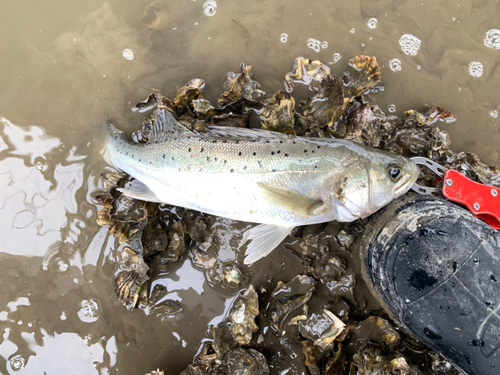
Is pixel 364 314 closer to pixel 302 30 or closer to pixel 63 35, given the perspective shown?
pixel 302 30

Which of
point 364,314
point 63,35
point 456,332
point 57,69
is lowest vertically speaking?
point 364,314

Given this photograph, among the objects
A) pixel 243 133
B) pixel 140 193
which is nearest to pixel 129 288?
pixel 140 193

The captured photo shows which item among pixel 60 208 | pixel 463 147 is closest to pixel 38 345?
pixel 60 208

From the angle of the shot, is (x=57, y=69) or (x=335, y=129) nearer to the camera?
(x=335, y=129)

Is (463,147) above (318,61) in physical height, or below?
below

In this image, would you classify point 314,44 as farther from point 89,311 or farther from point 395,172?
point 89,311

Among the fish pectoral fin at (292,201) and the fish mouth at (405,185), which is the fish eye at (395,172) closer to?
the fish mouth at (405,185)

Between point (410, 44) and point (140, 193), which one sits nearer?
point (140, 193)
